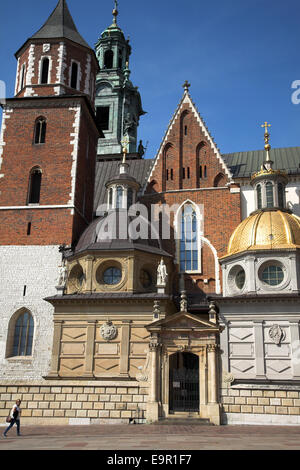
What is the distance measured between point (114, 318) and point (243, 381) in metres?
7.19

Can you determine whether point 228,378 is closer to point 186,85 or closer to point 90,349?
point 90,349

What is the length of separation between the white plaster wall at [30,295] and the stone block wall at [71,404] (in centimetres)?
798

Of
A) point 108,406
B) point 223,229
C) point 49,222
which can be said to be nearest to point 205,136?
point 223,229

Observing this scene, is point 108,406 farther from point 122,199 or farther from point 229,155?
point 229,155

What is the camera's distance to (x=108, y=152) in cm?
4794

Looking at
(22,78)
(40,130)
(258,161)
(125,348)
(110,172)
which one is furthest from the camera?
(110,172)

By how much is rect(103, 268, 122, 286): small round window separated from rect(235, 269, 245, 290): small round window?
6.69 meters

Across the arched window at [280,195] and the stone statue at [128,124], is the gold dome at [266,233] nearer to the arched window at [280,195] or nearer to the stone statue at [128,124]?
the arched window at [280,195]

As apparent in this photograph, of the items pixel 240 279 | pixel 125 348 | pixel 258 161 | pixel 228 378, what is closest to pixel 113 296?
pixel 125 348

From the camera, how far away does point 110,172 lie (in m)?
41.4

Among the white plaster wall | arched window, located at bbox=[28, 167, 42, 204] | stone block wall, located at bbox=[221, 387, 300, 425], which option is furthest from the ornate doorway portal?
arched window, located at bbox=[28, 167, 42, 204]

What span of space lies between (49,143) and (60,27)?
29.3 ft

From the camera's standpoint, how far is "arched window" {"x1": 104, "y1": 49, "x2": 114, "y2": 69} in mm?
53531

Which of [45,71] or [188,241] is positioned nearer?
[188,241]
